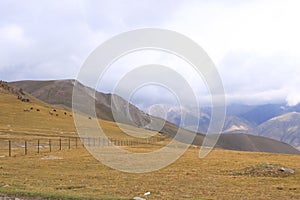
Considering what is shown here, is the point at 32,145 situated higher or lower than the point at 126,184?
higher

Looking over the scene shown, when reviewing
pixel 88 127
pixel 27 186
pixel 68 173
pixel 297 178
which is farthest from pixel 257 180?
pixel 88 127

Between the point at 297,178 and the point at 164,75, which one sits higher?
the point at 164,75

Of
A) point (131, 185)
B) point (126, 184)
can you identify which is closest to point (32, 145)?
point (126, 184)

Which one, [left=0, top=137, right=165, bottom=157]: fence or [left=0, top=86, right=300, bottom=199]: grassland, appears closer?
[left=0, top=86, right=300, bottom=199]: grassland

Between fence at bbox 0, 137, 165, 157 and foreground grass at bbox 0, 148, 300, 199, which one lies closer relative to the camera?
foreground grass at bbox 0, 148, 300, 199

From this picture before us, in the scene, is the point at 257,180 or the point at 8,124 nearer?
the point at 257,180

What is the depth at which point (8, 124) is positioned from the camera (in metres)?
120

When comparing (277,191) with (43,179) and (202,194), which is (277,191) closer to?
(202,194)

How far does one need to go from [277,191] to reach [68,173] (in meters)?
16.6

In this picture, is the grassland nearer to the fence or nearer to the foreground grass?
the foreground grass

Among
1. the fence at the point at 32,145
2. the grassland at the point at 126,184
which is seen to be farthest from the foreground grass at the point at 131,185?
the fence at the point at 32,145

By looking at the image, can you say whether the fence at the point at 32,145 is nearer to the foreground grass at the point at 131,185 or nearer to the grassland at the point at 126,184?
the grassland at the point at 126,184

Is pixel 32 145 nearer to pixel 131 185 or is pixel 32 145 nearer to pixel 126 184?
pixel 126 184

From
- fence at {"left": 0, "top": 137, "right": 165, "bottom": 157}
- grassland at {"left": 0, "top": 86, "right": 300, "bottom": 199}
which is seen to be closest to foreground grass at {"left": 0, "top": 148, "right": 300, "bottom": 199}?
grassland at {"left": 0, "top": 86, "right": 300, "bottom": 199}
